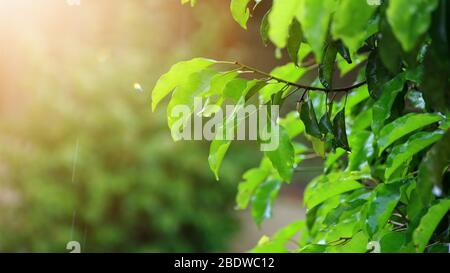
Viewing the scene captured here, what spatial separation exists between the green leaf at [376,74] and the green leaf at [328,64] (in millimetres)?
58

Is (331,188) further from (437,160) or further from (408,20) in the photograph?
(408,20)

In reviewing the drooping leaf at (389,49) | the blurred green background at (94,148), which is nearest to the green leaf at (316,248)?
the drooping leaf at (389,49)

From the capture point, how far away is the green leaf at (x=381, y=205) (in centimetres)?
88

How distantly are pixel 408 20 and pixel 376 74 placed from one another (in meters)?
0.40

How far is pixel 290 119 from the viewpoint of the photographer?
150cm

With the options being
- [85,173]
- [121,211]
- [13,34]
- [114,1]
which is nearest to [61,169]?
[85,173]

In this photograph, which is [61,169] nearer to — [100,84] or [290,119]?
[100,84]

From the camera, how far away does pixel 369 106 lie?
1233 mm

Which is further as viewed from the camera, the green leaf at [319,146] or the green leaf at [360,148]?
the green leaf at [360,148]

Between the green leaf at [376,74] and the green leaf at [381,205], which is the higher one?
the green leaf at [376,74]

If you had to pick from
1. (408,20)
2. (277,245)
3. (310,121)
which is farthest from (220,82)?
(277,245)

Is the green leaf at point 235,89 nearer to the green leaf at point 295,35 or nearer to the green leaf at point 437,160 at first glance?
the green leaf at point 295,35

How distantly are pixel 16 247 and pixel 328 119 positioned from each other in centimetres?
272

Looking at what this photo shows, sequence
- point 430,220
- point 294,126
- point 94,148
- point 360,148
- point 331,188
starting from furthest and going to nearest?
point 94,148 → point 294,126 → point 360,148 → point 331,188 → point 430,220
